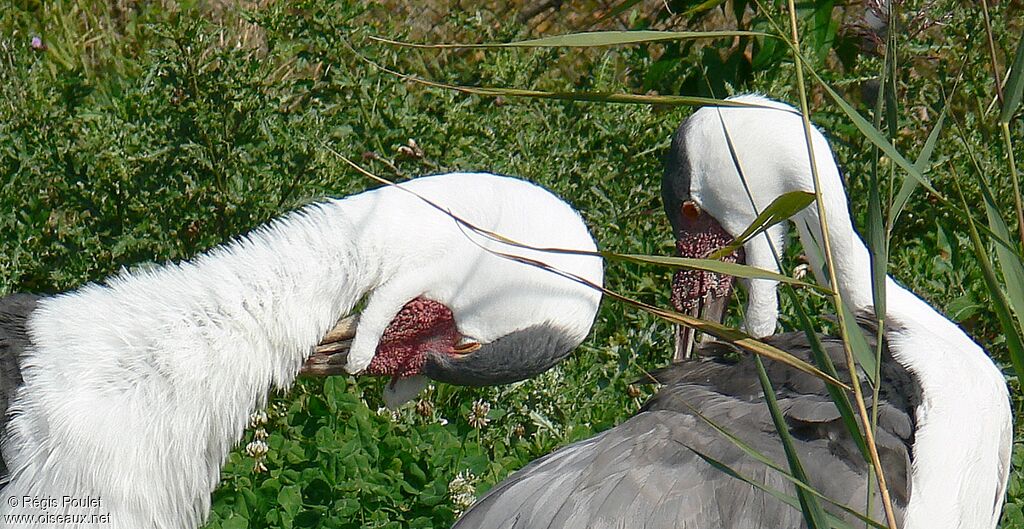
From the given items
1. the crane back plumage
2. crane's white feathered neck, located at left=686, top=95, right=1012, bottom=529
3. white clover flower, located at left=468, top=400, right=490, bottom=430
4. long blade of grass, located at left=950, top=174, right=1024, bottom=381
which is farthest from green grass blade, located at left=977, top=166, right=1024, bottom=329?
white clover flower, located at left=468, top=400, right=490, bottom=430

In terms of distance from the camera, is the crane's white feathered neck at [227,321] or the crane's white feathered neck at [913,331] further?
the crane's white feathered neck at [913,331]

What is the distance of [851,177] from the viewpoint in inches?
198

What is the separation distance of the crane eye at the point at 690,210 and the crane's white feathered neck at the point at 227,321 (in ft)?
4.93

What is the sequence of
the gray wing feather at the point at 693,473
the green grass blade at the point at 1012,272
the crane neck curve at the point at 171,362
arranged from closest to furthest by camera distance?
the green grass blade at the point at 1012,272, the crane neck curve at the point at 171,362, the gray wing feather at the point at 693,473

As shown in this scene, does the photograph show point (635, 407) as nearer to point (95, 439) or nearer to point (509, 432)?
point (509, 432)

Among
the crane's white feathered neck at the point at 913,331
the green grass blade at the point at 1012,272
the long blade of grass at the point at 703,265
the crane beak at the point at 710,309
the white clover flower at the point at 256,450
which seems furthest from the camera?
the crane beak at the point at 710,309

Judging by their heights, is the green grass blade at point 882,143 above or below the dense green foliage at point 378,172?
above

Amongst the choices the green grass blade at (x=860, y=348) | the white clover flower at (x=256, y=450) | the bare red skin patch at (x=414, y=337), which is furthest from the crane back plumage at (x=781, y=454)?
the white clover flower at (x=256, y=450)

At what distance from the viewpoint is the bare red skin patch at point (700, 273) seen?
14.4 ft

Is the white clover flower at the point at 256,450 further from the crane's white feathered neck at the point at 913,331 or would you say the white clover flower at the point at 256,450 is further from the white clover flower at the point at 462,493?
the crane's white feathered neck at the point at 913,331

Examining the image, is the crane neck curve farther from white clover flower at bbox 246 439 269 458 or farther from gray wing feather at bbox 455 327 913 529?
white clover flower at bbox 246 439 269 458

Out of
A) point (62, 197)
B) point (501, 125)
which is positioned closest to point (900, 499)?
point (501, 125)

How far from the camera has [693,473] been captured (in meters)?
3.16

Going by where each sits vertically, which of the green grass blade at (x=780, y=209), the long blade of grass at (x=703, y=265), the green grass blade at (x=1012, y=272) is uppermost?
the green grass blade at (x=780, y=209)
